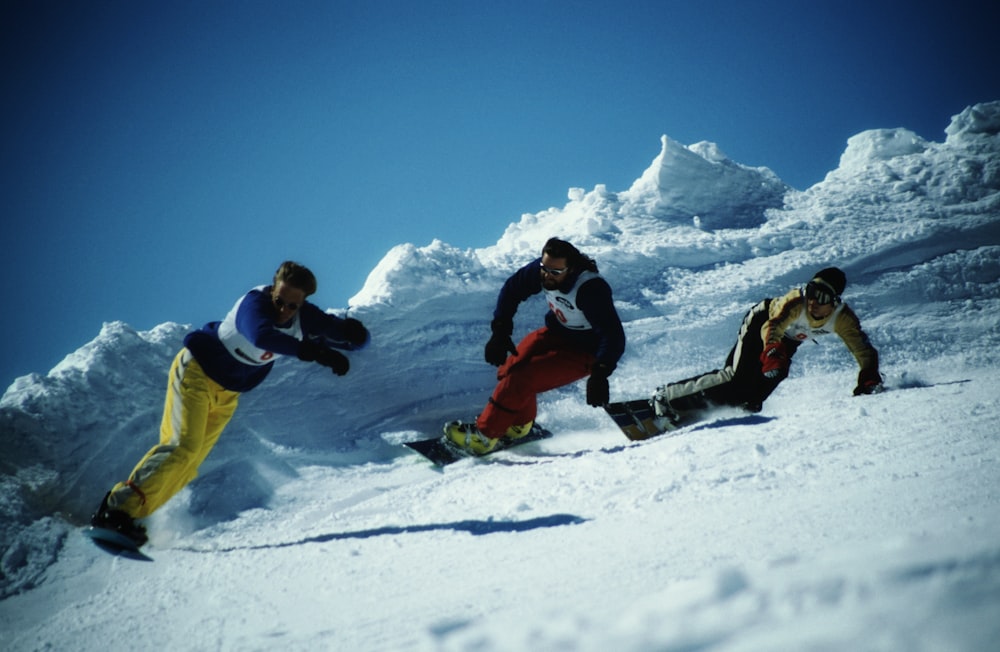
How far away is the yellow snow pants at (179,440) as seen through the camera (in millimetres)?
2514

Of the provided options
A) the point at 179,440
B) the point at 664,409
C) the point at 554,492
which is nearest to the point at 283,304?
the point at 179,440

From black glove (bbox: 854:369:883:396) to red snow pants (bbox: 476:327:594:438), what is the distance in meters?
2.02

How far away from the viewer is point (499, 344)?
3740 mm

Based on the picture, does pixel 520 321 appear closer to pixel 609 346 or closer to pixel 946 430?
pixel 609 346

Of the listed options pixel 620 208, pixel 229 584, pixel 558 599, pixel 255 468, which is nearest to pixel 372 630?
pixel 558 599

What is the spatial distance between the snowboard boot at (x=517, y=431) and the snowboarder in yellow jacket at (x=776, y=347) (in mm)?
1118

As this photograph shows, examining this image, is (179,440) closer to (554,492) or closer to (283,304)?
(283,304)

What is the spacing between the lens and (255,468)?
3.51 m

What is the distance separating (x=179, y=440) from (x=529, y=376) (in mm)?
2118

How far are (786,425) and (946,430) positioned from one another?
0.66 meters

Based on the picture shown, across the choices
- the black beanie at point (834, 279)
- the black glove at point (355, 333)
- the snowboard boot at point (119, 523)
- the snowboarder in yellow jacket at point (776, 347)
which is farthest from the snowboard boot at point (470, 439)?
the black beanie at point (834, 279)

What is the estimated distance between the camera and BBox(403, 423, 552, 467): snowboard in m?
3.67

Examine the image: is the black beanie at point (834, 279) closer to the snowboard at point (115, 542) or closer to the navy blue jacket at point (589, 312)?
the navy blue jacket at point (589, 312)

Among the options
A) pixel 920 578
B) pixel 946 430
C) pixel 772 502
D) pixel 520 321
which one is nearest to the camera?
pixel 920 578
